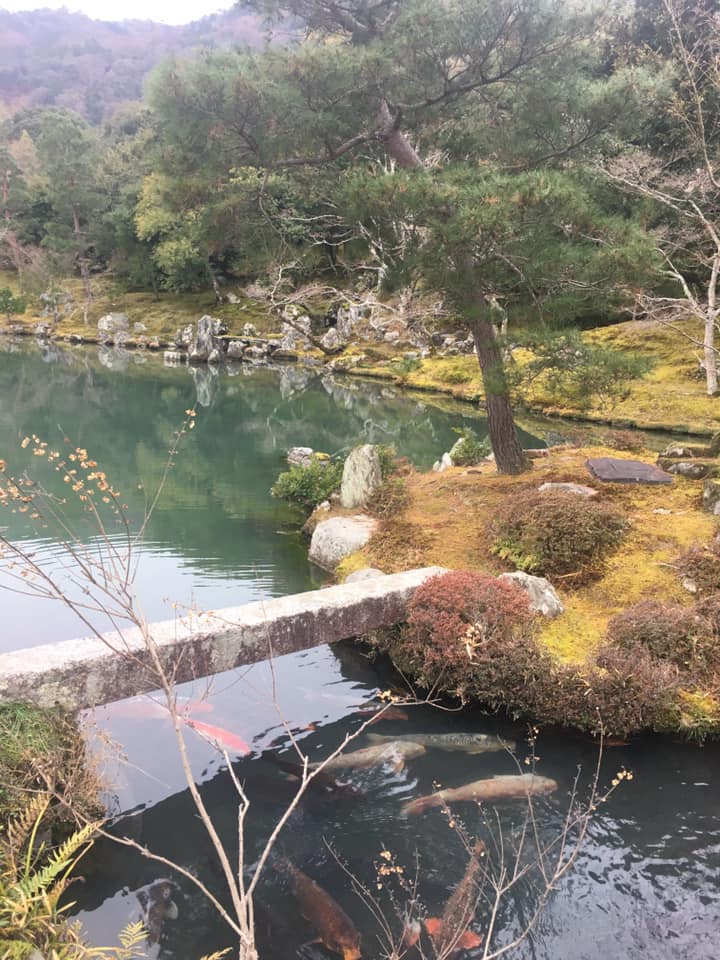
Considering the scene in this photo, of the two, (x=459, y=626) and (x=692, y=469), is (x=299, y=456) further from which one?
(x=459, y=626)

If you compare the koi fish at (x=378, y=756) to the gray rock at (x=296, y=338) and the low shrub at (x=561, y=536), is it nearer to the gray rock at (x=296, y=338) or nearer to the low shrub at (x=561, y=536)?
the low shrub at (x=561, y=536)

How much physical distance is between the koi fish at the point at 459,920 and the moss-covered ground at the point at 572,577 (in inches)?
95.3

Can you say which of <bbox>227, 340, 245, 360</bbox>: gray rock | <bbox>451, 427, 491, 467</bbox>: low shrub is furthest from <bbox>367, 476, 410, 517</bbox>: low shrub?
<bbox>227, 340, 245, 360</bbox>: gray rock

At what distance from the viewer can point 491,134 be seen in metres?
10.5

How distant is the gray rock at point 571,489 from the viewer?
9.85 metres

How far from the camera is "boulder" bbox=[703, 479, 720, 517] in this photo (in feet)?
31.1

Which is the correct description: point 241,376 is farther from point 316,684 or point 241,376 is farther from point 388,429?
point 316,684

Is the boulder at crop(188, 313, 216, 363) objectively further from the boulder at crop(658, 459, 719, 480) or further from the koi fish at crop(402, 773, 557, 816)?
the koi fish at crop(402, 773, 557, 816)

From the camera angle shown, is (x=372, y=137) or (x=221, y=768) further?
(x=372, y=137)

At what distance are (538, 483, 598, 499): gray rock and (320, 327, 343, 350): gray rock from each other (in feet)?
104

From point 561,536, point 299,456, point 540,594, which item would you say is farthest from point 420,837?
point 299,456

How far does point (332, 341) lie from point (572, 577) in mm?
34920

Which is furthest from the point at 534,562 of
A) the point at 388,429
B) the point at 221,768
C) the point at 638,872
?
the point at 388,429

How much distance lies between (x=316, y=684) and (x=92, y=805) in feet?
9.37
